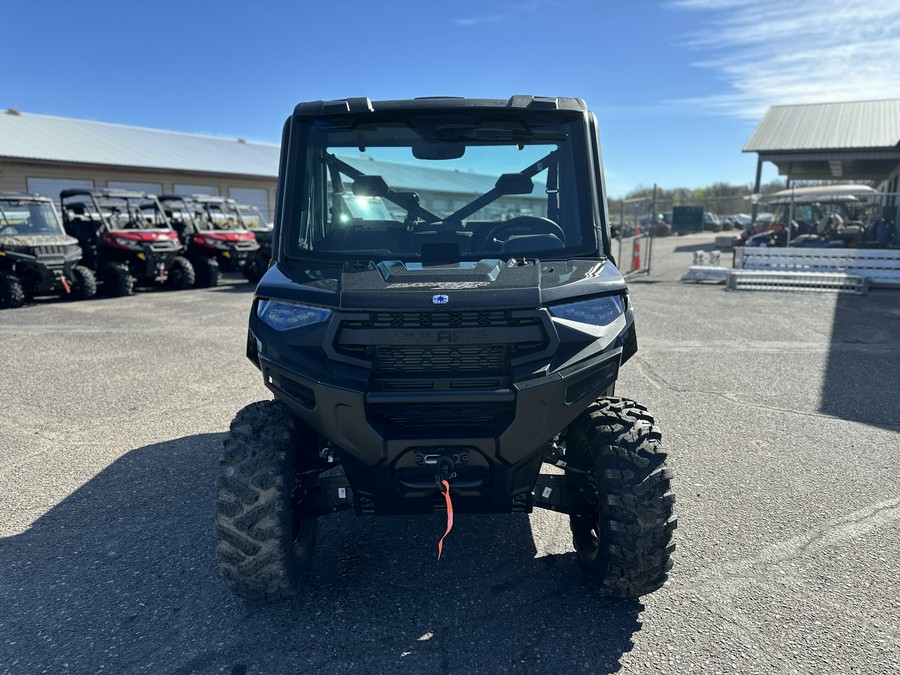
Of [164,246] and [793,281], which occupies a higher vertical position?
[164,246]

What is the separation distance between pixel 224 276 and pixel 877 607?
19.1 m

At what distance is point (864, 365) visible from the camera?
23.7ft

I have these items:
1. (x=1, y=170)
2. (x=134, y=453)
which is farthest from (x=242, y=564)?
(x=1, y=170)

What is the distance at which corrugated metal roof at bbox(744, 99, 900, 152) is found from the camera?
22.1 meters

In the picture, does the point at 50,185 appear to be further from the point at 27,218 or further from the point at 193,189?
the point at 27,218

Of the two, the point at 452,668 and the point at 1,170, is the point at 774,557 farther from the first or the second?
the point at 1,170

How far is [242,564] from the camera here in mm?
2637

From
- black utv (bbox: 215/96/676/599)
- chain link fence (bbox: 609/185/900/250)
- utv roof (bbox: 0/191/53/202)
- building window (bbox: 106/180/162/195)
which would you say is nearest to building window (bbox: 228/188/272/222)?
building window (bbox: 106/180/162/195)

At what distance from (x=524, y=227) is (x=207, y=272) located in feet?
47.1

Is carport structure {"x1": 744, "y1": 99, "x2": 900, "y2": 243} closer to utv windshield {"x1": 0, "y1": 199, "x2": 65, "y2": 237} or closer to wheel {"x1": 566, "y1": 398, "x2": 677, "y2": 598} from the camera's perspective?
utv windshield {"x1": 0, "y1": 199, "x2": 65, "y2": 237}

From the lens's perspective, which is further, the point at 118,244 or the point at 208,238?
the point at 208,238

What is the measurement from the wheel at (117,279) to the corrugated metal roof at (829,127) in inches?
821

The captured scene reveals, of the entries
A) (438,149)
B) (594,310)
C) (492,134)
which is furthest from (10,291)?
(594,310)

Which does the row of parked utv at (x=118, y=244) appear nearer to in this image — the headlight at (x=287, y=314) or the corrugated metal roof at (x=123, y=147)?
the corrugated metal roof at (x=123, y=147)
